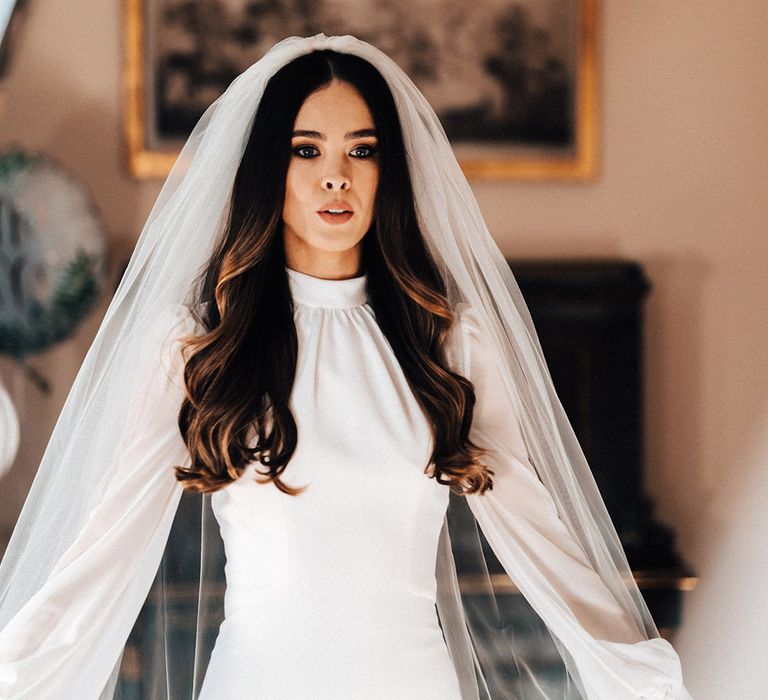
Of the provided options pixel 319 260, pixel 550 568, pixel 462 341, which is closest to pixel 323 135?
pixel 319 260

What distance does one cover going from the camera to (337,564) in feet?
4.64

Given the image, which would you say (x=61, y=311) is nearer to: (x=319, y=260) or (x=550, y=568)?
(x=319, y=260)

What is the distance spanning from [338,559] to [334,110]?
2.10 ft

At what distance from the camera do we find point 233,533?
1448 mm

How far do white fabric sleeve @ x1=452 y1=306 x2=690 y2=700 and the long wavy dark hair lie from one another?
5 centimetres

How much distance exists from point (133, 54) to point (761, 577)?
224cm

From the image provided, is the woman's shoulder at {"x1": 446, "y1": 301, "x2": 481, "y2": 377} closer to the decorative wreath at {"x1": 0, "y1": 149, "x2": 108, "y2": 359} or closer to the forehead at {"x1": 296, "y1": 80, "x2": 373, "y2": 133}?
the forehead at {"x1": 296, "y1": 80, "x2": 373, "y2": 133}

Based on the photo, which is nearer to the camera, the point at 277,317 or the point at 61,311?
the point at 277,317

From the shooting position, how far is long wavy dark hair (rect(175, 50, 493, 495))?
4.62 ft

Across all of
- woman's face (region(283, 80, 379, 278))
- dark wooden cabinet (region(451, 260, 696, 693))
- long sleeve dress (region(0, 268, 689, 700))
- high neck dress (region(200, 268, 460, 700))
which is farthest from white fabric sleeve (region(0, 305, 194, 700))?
dark wooden cabinet (region(451, 260, 696, 693))

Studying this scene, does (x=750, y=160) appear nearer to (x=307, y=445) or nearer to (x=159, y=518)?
(x=307, y=445)

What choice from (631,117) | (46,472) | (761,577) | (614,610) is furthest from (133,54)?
(761,577)

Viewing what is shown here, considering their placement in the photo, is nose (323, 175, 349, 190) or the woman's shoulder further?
the woman's shoulder

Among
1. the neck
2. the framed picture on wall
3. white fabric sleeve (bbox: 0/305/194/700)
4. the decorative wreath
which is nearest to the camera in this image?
white fabric sleeve (bbox: 0/305/194/700)
